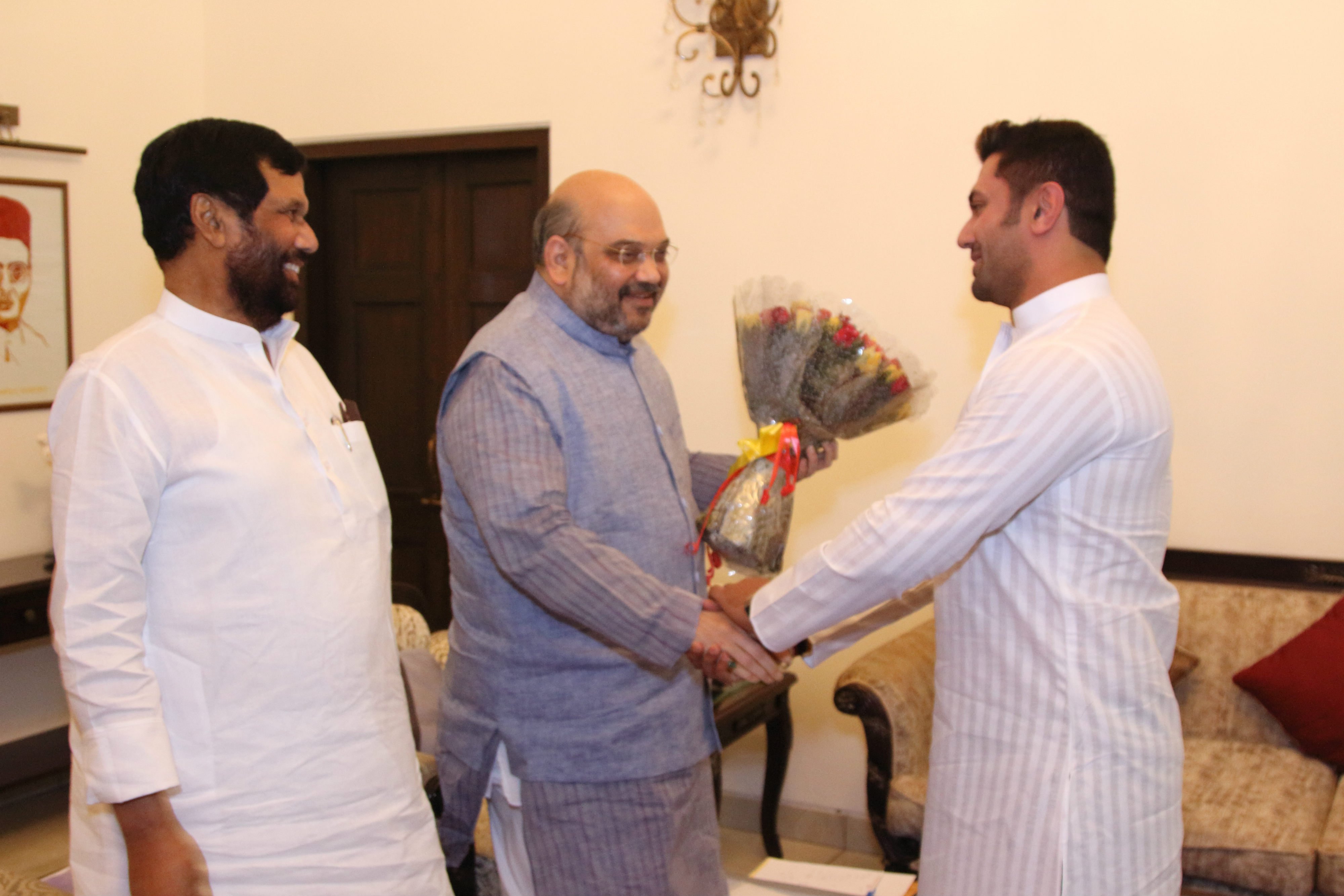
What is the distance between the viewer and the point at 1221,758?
3039 millimetres

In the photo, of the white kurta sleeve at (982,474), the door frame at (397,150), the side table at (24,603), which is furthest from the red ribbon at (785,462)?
the side table at (24,603)

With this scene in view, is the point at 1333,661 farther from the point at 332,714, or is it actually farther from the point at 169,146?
the point at 169,146

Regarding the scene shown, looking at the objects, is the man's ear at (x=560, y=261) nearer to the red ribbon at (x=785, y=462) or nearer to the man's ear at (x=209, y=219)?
the red ribbon at (x=785, y=462)

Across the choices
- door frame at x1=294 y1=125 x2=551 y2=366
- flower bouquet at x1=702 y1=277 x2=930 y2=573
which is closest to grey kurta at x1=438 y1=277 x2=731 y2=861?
flower bouquet at x1=702 y1=277 x2=930 y2=573

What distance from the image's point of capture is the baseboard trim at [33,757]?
3.66m

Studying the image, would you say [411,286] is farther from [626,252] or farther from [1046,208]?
[1046,208]

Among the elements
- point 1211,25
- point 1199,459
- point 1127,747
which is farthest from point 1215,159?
point 1127,747

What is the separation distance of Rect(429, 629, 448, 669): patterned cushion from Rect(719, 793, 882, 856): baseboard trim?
111 cm

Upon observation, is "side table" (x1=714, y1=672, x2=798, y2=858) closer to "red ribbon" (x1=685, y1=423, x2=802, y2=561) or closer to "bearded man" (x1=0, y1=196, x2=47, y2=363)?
"red ribbon" (x1=685, y1=423, x2=802, y2=561)

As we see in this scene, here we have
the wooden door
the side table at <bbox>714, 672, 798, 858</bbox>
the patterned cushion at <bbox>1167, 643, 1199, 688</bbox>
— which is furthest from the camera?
the wooden door

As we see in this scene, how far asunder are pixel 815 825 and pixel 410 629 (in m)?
1.57

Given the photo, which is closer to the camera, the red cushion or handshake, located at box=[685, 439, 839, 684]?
handshake, located at box=[685, 439, 839, 684]

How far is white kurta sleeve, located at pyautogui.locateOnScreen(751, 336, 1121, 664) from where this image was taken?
1.53m

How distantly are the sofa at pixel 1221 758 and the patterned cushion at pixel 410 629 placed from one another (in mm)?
1281
